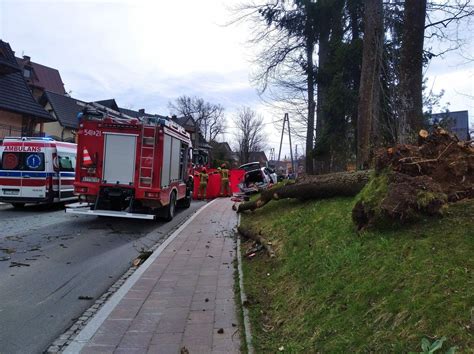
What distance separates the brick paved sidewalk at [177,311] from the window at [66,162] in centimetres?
916

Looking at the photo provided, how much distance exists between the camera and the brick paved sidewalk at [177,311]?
170 inches

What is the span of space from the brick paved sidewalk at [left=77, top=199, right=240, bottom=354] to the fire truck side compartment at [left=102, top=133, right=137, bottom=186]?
4266mm

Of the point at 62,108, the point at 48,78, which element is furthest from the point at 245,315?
the point at 48,78

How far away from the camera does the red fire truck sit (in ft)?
40.8

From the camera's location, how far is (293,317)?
447 cm

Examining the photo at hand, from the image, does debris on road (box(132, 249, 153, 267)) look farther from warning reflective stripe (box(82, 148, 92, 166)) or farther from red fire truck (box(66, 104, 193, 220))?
warning reflective stripe (box(82, 148, 92, 166))

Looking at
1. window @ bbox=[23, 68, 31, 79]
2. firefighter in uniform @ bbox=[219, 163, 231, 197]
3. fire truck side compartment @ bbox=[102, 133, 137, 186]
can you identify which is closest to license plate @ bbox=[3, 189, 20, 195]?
fire truck side compartment @ bbox=[102, 133, 137, 186]

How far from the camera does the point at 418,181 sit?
521 cm

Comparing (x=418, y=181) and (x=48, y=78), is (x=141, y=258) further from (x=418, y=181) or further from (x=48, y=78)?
(x=48, y=78)

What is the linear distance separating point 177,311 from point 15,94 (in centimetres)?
3040

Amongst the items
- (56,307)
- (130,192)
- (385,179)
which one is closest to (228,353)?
(56,307)

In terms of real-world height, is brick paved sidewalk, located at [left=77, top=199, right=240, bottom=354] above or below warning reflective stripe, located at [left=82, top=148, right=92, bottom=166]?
below

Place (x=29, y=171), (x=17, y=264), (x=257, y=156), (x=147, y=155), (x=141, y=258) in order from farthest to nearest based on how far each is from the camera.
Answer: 1. (x=257, y=156)
2. (x=29, y=171)
3. (x=147, y=155)
4. (x=141, y=258)
5. (x=17, y=264)

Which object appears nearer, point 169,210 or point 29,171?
point 169,210
